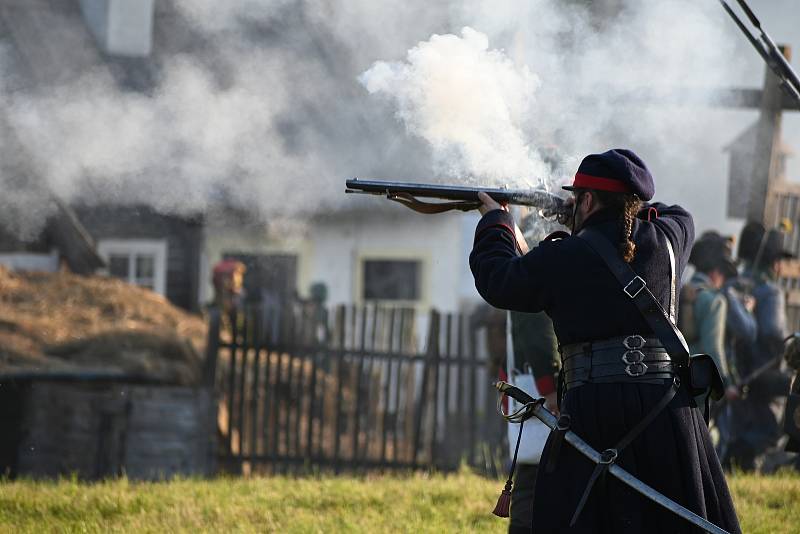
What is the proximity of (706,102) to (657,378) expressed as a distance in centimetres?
646

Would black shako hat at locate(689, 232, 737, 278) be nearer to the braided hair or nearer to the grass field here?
the grass field

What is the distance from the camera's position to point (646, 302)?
11.1ft

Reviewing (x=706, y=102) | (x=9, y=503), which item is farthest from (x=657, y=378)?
(x=706, y=102)

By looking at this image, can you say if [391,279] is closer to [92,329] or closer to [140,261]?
[140,261]

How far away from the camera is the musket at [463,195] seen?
3906mm

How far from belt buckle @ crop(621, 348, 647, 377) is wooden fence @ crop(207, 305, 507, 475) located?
5537 mm

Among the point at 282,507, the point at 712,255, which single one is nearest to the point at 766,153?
the point at 712,255

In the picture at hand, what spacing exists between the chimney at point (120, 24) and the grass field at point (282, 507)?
834 centimetres

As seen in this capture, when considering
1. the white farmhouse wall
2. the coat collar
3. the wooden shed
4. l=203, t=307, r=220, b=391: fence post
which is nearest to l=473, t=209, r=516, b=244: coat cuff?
the coat collar

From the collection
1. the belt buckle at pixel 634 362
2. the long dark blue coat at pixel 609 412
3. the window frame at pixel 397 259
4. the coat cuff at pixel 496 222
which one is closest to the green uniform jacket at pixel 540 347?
the coat cuff at pixel 496 222

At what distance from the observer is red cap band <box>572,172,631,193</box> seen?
3.51 metres

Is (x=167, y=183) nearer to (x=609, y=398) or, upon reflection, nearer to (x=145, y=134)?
(x=145, y=134)

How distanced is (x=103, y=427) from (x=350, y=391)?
2049 mm

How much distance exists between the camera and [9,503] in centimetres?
567
